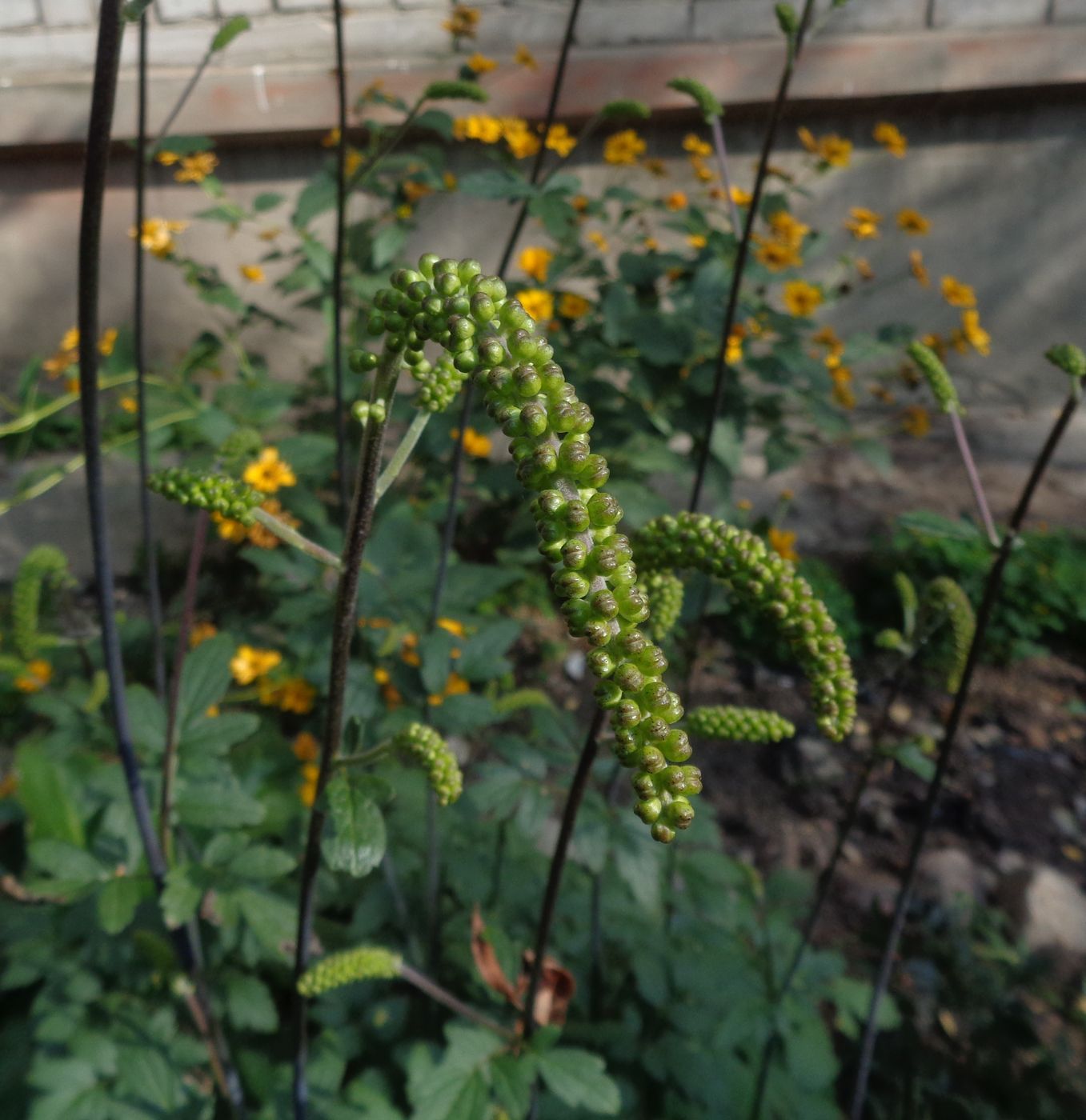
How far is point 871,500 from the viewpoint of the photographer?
3830 mm

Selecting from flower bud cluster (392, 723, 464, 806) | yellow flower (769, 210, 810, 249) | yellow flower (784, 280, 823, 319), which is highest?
yellow flower (769, 210, 810, 249)

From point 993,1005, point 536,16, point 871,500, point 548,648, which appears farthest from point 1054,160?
point 993,1005

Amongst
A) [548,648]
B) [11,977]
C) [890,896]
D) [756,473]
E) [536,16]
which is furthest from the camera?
[756,473]

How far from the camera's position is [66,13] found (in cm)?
374

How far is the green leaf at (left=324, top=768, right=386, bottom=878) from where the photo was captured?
828mm

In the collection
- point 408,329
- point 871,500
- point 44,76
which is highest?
point 44,76

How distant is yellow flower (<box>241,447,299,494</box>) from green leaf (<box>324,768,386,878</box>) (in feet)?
3.97

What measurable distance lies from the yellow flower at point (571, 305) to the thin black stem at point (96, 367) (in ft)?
5.91

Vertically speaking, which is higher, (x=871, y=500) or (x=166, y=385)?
(x=166, y=385)

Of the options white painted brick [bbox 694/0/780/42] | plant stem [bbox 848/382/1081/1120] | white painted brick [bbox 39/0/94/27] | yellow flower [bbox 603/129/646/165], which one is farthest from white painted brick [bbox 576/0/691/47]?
plant stem [bbox 848/382/1081/1120]

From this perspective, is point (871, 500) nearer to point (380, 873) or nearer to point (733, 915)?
point (733, 915)

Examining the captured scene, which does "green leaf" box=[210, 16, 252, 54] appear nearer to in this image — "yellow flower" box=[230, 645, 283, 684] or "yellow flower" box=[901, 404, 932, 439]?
"yellow flower" box=[230, 645, 283, 684]

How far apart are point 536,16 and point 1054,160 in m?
2.43

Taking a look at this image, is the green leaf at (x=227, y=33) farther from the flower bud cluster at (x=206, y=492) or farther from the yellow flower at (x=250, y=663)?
the yellow flower at (x=250, y=663)
